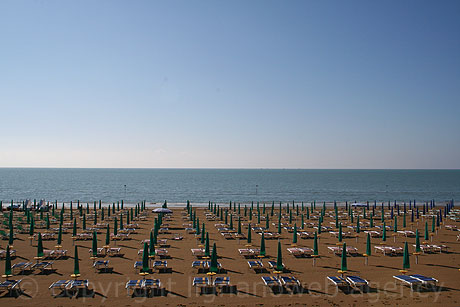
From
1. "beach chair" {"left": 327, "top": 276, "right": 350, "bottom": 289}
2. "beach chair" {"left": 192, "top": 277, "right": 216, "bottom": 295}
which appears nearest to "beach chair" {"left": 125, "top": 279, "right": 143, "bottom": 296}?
"beach chair" {"left": 192, "top": 277, "right": 216, "bottom": 295}

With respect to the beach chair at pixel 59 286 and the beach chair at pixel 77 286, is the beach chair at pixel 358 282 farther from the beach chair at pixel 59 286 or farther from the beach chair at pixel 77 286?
the beach chair at pixel 59 286

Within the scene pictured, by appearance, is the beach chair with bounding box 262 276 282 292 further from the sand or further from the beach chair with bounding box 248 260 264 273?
the beach chair with bounding box 248 260 264 273

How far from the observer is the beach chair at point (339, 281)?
17484 millimetres

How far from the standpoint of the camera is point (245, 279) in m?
18.6

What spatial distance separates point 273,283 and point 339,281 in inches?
142

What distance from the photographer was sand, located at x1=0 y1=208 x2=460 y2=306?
1562 cm

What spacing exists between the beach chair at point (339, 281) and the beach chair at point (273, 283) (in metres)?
3.00

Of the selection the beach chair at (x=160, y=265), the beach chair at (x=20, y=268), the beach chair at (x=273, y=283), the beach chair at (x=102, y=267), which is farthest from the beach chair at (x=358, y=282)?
the beach chair at (x=20, y=268)

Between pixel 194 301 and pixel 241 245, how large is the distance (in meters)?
12.0

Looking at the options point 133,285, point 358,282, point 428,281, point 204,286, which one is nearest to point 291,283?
point 358,282

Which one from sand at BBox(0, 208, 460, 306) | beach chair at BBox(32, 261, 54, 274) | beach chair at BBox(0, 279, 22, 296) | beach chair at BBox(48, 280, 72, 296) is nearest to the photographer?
sand at BBox(0, 208, 460, 306)

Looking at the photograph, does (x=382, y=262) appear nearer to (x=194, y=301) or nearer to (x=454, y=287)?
(x=454, y=287)

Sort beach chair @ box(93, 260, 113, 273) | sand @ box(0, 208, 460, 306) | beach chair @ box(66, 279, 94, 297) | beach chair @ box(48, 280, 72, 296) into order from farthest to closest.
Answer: beach chair @ box(93, 260, 113, 273), beach chair @ box(48, 280, 72, 296), beach chair @ box(66, 279, 94, 297), sand @ box(0, 208, 460, 306)

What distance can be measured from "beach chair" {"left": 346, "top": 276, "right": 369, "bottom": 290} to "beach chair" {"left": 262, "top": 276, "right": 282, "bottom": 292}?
149 inches
